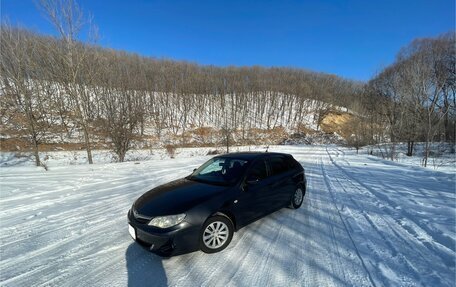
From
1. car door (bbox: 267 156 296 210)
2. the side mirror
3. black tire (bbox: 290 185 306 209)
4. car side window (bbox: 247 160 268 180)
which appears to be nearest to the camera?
the side mirror

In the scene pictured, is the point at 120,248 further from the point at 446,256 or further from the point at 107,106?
the point at 107,106

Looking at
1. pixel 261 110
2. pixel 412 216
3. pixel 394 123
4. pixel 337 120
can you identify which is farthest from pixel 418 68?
pixel 337 120

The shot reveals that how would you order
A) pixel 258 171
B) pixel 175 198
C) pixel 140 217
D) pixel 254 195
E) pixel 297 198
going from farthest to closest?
pixel 297 198 → pixel 258 171 → pixel 254 195 → pixel 175 198 → pixel 140 217

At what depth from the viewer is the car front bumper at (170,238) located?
10.6ft

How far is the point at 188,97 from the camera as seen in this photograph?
5678 centimetres

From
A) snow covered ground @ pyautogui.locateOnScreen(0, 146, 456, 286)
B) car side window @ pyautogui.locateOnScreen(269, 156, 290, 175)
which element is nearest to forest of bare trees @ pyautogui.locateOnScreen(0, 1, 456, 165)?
snow covered ground @ pyautogui.locateOnScreen(0, 146, 456, 286)

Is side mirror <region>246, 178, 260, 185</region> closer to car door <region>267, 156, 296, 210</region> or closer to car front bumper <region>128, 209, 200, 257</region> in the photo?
car door <region>267, 156, 296, 210</region>

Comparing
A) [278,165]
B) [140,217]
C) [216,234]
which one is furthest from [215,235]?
[278,165]

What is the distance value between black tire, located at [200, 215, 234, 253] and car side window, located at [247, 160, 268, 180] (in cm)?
102

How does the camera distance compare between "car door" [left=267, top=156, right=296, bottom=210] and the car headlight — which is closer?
the car headlight

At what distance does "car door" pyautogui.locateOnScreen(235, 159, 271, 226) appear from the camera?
4.07m

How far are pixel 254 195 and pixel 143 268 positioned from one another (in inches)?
87.5

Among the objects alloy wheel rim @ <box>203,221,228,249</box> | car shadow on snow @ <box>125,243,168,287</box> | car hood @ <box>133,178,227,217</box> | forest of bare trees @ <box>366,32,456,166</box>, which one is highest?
forest of bare trees @ <box>366,32,456,166</box>

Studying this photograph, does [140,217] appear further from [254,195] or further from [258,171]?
[258,171]
